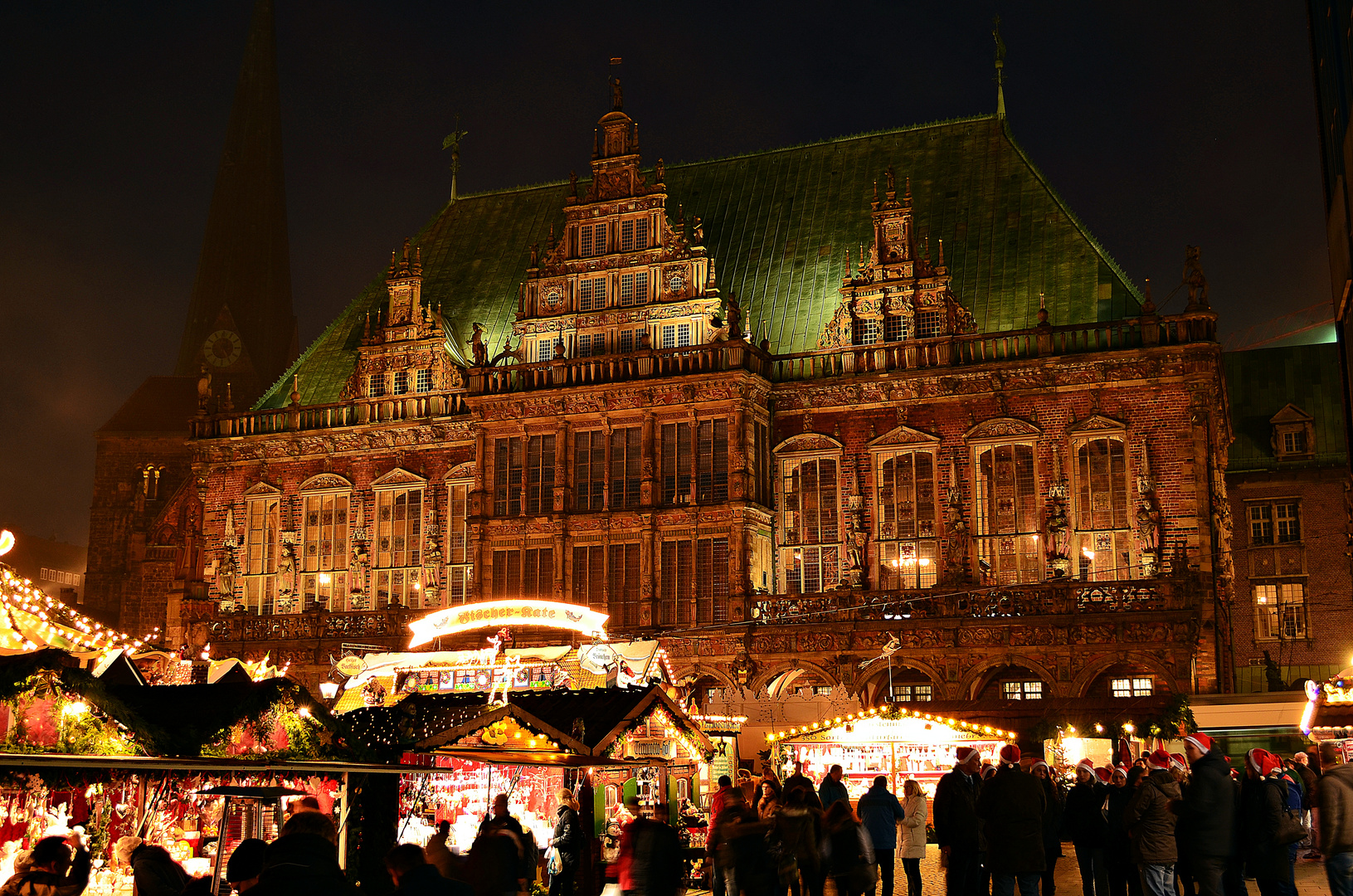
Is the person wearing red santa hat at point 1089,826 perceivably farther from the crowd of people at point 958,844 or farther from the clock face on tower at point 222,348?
the clock face on tower at point 222,348

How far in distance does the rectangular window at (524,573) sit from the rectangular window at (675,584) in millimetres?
3012

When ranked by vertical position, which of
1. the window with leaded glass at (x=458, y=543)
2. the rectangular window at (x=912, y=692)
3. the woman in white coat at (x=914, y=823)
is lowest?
the woman in white coat at (x=914, y=823)

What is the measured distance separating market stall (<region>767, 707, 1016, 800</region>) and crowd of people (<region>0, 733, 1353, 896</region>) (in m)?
6.73

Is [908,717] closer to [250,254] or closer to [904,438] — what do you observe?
[904,438]

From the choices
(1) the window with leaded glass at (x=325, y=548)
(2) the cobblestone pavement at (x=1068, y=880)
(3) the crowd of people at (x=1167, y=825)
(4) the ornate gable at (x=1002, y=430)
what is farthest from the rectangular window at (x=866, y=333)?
(3) the crowd of people at (x=1167, y=825)

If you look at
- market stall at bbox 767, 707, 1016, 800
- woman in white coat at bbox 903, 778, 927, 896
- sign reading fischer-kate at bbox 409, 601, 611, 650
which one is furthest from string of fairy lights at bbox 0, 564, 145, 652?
market stall at bbox 767, 707, 1016, 800

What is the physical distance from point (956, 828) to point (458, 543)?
87.3 ft

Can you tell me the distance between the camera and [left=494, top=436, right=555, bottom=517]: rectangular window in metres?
39.3

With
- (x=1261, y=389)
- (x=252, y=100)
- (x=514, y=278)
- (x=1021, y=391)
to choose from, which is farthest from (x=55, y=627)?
(x=252, y=100)

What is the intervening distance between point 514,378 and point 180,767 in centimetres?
2577

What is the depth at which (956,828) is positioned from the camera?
16078 mm

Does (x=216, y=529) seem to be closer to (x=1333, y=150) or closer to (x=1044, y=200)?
(x=1044, y=200)

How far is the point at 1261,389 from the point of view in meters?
49.8

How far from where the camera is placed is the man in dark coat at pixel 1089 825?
53.6ft
